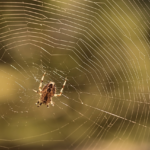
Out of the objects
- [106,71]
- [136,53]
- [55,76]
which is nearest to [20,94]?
[55,76]

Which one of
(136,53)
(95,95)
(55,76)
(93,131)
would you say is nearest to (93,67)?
(95,95)

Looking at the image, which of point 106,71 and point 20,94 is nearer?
point 20,94

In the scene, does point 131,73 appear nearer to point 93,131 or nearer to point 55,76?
point 93,131

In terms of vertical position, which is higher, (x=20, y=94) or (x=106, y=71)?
(x=106, y=71)

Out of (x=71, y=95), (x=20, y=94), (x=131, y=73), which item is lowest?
(x=20, y=94)

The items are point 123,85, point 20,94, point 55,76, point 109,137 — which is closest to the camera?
point 55,76

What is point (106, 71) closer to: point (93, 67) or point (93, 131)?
point (93, 67)

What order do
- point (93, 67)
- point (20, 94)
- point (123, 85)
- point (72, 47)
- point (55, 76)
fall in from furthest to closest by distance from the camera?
point (123, 85) < point (93, 67) < point (72, 47) < point (20, 94) < point (55, 76)
